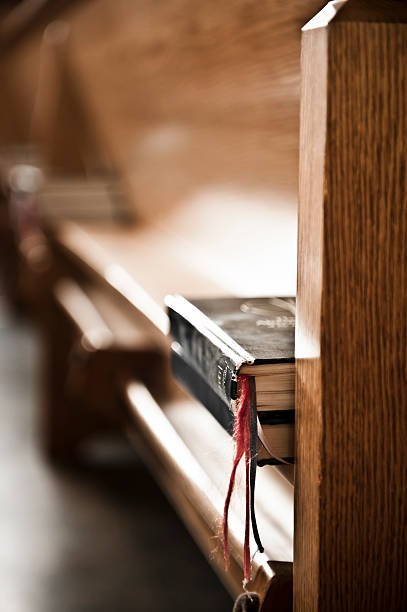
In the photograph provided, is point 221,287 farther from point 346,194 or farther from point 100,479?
point 100,479

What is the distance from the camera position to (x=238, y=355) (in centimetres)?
81

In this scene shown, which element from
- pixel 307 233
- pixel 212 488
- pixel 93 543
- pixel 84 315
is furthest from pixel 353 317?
pixel 93 543

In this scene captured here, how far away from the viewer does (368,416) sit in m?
0.74

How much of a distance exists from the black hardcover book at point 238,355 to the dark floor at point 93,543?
1204 millimetres

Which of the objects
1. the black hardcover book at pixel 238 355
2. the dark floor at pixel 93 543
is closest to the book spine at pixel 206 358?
the black hardcover book at pixel 238 355

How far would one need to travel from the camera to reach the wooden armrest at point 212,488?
90 cm

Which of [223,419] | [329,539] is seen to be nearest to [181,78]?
[223,419]

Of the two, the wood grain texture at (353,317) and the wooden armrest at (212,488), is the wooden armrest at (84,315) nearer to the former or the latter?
the wooden armrest at (212,488)

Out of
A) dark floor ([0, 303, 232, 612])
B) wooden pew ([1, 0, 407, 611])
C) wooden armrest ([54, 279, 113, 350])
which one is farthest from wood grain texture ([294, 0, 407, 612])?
dark floor ([0, 303, 232, 612])

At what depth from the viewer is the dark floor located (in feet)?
6.75

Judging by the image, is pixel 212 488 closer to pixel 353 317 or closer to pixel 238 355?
pixel 238 355

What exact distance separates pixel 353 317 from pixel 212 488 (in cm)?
42

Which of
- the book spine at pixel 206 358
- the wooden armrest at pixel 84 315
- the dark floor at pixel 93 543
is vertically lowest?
the dark floor at pixel 93 543

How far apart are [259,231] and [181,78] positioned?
35.3 inches
